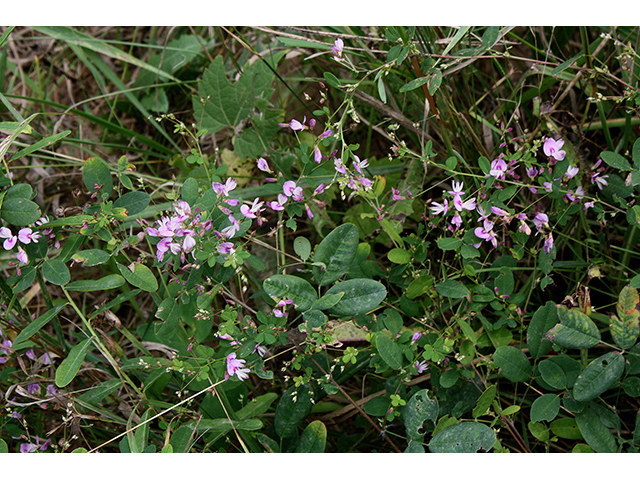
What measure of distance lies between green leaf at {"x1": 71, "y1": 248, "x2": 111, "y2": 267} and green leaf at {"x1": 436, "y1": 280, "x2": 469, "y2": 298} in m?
1.02

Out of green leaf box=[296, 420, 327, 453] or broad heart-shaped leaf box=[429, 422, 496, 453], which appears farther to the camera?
green leaf box=[296, 420, 327, 453]

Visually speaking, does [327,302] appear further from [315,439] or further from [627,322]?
[627,322]

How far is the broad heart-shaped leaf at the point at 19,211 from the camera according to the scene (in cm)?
144

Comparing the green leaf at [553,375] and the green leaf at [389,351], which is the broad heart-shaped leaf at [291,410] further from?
the green leaf at [553,375]

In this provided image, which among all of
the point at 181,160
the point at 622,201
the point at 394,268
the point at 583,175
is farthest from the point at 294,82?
the point at 622,201

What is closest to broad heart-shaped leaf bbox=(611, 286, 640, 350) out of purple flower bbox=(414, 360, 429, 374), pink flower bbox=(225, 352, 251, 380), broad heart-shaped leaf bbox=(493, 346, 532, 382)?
broad heart-shaped leaf bbox=(493, 346, 532, 382)

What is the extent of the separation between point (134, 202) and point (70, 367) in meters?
0.53

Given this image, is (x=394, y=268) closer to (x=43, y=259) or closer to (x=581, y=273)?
(x=581, y=273)

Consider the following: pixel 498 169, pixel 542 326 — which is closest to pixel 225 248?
pixel 498 169

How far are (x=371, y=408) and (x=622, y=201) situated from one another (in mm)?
1068

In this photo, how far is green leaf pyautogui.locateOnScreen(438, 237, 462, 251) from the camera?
1.55 m

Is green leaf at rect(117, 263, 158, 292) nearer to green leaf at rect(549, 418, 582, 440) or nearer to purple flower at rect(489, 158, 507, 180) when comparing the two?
purple flower at rect(489, 158, 507, 180)

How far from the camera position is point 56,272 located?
152cm

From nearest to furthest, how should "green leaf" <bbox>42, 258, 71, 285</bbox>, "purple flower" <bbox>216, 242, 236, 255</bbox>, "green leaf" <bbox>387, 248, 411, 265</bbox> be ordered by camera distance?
1. "purple flower" <bbox>216, 242, 236, 255</bbox>
2. "green leaf" <bbox>42, 258, 71, 285</bbox>
3. "green leaf" <bbox>387, 248, 411, 265</bbox>
